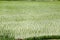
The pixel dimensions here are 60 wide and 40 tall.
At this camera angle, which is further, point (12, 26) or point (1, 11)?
point (1, 11)

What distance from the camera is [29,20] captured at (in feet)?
2.55

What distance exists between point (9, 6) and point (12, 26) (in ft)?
1.13

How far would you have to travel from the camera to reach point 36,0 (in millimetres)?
1280

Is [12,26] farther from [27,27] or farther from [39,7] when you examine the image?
[39,7]

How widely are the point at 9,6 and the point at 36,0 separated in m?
0.36

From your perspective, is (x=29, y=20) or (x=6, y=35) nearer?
(x=6, y=35)

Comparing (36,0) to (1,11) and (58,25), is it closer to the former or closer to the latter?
(1,11)

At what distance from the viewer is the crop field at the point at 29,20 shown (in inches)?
25.8

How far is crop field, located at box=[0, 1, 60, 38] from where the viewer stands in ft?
2.15

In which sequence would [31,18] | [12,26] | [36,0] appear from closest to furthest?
[12,26] → [31,18] → [36,0]

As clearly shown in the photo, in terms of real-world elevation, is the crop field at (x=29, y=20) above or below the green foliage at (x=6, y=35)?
above

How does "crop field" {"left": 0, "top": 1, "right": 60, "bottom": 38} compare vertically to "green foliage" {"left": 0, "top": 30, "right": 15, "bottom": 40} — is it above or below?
above

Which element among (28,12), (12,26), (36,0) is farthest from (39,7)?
(12,26)

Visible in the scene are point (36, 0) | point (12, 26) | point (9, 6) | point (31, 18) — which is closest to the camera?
point (12, 26)
